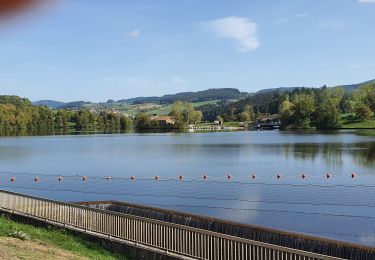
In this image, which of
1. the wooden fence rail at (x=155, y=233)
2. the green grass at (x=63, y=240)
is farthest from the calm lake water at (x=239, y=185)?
the green grass at (x=63, y=240)

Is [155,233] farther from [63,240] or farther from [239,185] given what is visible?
[239,185]

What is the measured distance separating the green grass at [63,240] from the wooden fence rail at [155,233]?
2.37 feet

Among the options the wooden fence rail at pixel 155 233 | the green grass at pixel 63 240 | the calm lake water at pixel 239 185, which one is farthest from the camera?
the calm lake water at pixel 239 185

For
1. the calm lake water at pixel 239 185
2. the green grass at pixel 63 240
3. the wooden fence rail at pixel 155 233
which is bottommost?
the calm lake water at pixel 239 185

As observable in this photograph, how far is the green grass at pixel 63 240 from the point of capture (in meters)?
18.2

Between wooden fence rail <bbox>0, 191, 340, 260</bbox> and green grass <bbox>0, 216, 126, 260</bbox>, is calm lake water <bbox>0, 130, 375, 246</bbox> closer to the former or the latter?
wooden fence rail <bbox>0, 191, 340, 260</bbox>

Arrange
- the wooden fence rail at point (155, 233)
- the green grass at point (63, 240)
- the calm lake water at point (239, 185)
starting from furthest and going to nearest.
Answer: the calm lake water at point (239, 185) < the green grass at point (63, 240) < the wooden fence rail at point (155, 233)

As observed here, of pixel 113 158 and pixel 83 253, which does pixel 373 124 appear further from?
pixel 83 253

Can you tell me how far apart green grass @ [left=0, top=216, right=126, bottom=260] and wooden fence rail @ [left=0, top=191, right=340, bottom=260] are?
724 millimetres

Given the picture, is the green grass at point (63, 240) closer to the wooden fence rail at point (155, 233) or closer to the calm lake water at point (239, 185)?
the wooden fence rail at point (155, 233)

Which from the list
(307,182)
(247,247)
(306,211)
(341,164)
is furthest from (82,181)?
(247,247)

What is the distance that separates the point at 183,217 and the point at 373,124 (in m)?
187

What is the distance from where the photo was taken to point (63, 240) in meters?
20.0

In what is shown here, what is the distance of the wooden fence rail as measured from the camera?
15.6 metres
